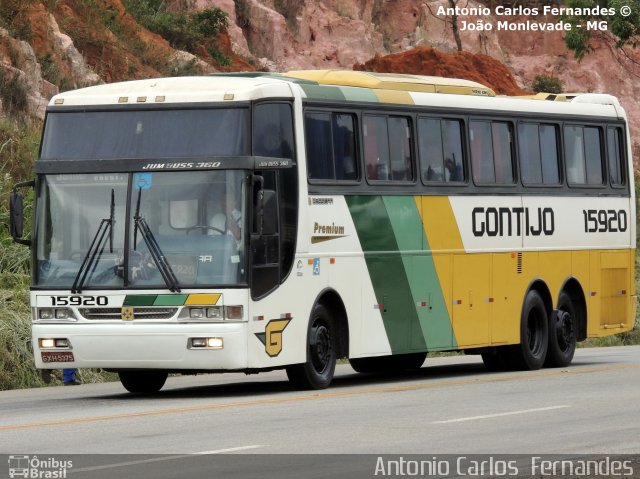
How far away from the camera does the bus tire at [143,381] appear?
19.2m

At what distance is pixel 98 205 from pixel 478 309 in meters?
6.23

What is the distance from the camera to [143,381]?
19.4 metres

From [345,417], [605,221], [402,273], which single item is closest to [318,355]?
[402,273]

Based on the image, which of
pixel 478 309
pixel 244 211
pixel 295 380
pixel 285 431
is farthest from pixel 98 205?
pixel 478 309

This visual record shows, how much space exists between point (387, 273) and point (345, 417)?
5137 mm

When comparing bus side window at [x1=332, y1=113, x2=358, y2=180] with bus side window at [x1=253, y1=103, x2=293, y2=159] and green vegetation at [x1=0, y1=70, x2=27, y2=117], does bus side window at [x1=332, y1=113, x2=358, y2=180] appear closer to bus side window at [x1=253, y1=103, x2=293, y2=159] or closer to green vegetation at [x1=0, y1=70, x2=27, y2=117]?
bus side window at [x1=253, y1=103, x2=293, y2=159]

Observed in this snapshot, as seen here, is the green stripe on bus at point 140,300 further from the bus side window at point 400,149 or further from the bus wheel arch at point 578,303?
the bus wheel arch at point 578,303

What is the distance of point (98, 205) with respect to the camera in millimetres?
17781

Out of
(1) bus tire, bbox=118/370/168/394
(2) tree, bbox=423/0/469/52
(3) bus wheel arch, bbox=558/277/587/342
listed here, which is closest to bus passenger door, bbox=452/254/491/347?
(3) bus wheel arch, bbox=558/277/587/342

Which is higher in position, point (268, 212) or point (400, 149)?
point (400, 149)

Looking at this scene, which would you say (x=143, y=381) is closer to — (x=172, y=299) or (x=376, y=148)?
(x=172, y=299)

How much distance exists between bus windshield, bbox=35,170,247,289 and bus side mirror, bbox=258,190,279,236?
20 cm

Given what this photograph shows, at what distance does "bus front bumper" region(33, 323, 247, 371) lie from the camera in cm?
1711

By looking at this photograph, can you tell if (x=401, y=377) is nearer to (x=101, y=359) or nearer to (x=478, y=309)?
(x=478, y=309)
